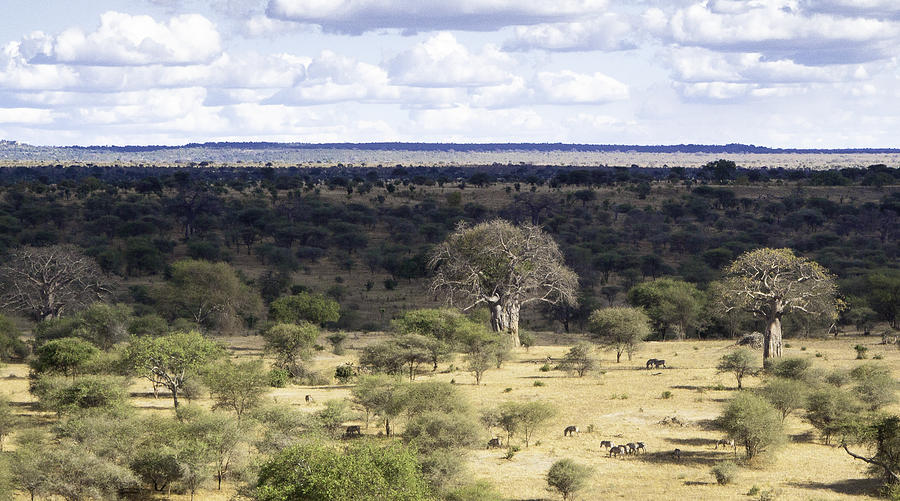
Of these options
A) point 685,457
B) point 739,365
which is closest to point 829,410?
point 685,457

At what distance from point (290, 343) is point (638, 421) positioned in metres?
17.3

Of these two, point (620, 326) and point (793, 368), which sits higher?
point (793, 368)

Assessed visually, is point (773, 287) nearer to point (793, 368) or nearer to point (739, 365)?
point (739, 365)

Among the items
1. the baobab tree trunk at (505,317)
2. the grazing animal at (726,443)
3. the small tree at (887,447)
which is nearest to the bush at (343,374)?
the baobab tree trunk at (505,317)

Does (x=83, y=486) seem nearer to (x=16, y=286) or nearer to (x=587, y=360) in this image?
(x=587, y=360)

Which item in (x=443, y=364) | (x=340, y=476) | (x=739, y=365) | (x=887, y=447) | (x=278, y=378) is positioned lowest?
(x=443, y=364)

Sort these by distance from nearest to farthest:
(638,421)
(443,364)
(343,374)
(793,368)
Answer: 1. (638,421)
2. (793,368)
3. (343,374)
4. (443,364)

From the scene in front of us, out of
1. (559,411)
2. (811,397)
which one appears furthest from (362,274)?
(811,397)

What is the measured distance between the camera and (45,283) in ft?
184

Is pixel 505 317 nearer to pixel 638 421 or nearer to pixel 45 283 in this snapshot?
pixel 638 421

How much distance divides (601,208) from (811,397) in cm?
8619

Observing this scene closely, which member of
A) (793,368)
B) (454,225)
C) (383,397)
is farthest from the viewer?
(454,225)

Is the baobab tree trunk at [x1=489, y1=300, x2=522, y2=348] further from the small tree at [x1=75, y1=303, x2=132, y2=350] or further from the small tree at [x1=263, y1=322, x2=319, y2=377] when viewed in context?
the small tree at [x1=75, y1=303, x2=132, y2=350]

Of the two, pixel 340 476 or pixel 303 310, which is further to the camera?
pixel 303 310
